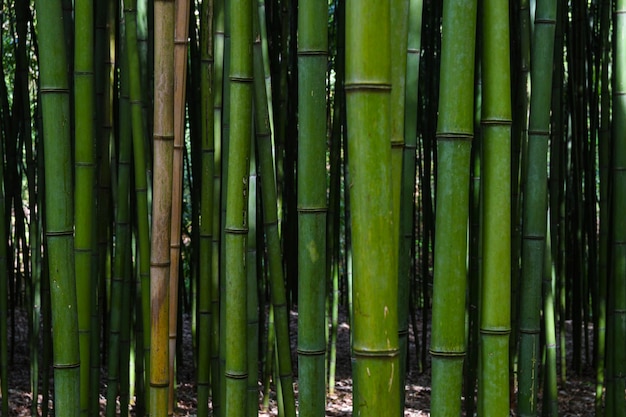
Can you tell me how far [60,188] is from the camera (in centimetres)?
94

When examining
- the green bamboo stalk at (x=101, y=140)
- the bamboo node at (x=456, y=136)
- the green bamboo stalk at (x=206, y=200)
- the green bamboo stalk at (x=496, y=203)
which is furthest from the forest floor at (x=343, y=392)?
the bamboo node at (x=456, y=136)

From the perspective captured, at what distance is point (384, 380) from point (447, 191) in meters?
0.19

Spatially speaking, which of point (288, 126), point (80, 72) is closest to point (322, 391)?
point (80, 72)

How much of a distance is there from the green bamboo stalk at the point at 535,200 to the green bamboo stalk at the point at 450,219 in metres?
0.31

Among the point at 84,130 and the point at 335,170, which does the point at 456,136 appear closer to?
the point at 84,130

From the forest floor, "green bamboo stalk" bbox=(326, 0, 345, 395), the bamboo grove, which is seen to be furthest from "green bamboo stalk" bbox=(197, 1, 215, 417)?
the forest floor

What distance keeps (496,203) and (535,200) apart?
277 millimetres

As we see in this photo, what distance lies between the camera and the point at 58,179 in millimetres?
934

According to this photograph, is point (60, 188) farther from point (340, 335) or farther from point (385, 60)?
point (340, 335)

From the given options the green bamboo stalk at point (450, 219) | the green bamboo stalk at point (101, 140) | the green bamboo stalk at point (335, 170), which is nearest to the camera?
the green bamboo stalk at point (450, 219)

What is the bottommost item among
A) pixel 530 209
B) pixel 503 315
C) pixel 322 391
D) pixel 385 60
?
pixel 322 391

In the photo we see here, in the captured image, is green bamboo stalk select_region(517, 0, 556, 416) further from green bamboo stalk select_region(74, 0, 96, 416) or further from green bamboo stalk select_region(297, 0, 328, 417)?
green bamboo stalk select_region(74, 0, 96, 416)

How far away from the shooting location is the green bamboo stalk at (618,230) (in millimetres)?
1426

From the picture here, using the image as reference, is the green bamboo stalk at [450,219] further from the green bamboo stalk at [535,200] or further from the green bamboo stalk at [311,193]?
the green bamboo stalk at [535,200]
